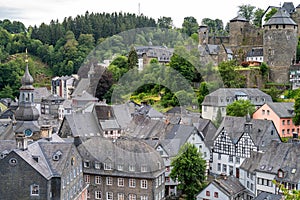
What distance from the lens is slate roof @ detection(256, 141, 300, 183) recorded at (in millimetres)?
33122

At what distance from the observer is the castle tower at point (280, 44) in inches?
2409

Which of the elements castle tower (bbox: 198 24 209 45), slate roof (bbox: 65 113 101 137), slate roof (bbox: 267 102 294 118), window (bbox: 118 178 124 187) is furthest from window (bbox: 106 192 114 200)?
castle tower (bbox: 198 24 209 45)

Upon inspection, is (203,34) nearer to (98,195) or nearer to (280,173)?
(280,173)

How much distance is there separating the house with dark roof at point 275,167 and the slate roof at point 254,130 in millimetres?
2695

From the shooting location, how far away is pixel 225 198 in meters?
34.4

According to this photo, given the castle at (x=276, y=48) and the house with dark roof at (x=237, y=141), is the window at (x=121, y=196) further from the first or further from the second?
the castle at (x=276, y=48)

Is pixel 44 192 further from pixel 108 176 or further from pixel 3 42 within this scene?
pixel 3 42

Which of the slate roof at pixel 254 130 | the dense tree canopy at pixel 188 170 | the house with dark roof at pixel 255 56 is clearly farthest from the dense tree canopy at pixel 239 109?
the house with dark roof at pixel 255 56

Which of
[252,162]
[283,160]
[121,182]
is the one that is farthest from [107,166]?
[283,160]

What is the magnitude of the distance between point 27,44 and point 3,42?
871 cm

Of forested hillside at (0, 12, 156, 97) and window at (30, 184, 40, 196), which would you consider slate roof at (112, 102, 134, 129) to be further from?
forested hillside at (0, 12, 156, 97)

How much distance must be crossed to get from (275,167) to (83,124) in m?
19.1

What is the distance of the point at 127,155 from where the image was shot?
33719 mm


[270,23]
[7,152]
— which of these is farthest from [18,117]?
[270,23]
